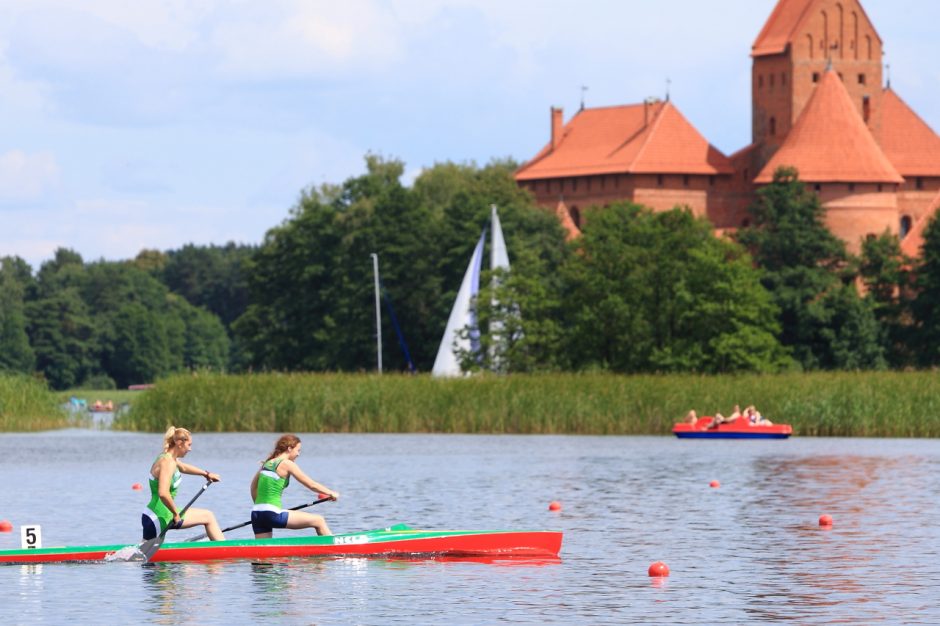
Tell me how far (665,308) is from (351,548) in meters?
54.3

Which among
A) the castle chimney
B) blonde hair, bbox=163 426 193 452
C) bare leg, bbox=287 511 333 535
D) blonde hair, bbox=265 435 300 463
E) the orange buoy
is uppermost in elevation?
the castle chimney

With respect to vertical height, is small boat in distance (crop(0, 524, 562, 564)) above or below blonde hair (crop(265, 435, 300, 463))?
below

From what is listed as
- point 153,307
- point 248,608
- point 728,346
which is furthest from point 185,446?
point 153,307

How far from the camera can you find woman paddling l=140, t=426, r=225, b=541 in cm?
2048

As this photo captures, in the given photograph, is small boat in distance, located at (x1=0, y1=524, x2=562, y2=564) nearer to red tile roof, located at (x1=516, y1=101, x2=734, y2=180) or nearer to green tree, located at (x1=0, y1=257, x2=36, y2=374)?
red tile roof, located at (x1=516, y1=101, x2=734, y2=180)

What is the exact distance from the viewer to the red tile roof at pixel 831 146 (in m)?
104

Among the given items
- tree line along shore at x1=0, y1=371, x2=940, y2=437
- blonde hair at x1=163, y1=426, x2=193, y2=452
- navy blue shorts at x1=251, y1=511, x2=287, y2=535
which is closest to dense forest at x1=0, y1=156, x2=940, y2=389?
tree line along shore at x1=0, y1=371, x2=940, y2=437

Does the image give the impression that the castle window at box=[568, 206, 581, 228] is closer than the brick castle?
No

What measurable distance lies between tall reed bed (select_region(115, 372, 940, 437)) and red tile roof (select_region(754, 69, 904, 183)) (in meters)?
54.7

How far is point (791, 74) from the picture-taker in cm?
10838

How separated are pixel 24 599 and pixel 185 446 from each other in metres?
2.21

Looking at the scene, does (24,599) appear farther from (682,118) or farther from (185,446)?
(682,118)

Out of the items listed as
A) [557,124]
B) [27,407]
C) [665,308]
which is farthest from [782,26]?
[27,407]

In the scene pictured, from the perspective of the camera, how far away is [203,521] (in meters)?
21.8
